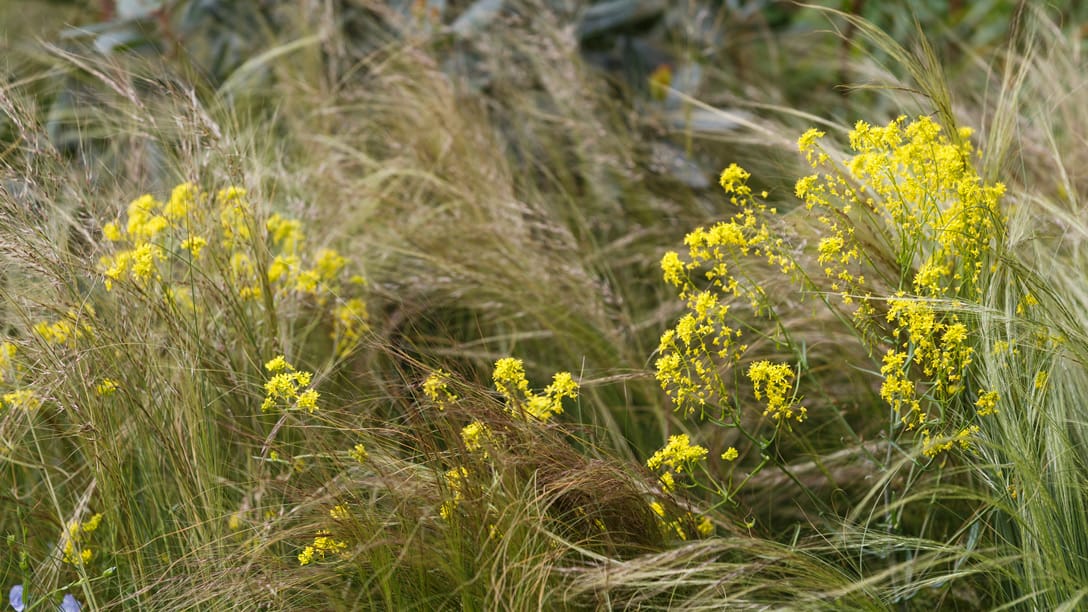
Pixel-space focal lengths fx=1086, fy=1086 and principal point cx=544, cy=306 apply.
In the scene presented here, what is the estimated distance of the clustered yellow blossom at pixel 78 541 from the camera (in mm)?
1413

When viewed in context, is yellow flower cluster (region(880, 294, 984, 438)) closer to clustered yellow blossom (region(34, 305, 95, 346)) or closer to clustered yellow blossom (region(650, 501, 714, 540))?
clustered yellow blossom (region(650, 501, 714, 540))

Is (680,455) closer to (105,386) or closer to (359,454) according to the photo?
(359,454)

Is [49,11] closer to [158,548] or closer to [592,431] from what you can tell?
[158,548]

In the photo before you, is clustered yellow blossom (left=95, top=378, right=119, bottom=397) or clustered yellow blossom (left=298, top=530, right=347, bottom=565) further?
clustered yellow blossom (left=95, top=378, right=119, bottom=397)

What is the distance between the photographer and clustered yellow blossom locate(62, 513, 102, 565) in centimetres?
141

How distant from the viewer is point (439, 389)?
144cm

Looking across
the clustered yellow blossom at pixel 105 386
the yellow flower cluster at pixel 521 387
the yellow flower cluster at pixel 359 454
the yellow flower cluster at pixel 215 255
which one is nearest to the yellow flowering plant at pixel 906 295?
the yellow flower cluster at pixel 521 387

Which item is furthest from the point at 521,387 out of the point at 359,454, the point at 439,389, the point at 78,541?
the point at 78,541

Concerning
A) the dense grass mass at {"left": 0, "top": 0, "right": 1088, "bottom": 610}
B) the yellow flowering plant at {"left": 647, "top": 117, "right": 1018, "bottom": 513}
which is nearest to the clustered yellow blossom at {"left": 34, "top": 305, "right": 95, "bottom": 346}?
the dense grass mass at {"left": 0, "top": 0, "right": 1088, "bottom": 610}

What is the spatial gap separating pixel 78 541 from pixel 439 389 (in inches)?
20.5

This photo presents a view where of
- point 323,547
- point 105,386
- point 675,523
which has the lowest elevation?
point 675,523

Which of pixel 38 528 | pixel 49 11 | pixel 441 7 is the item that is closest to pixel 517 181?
pixel 441 7

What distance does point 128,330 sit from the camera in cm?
157

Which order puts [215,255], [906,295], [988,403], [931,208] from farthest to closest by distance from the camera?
[215,255], [906,295], [931,208], [988,403]
